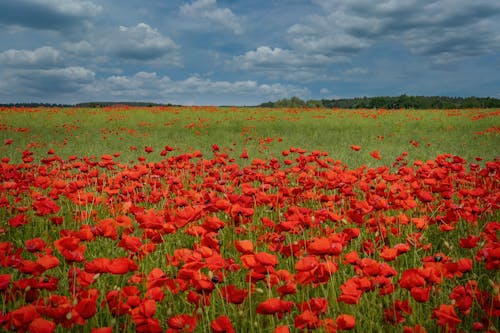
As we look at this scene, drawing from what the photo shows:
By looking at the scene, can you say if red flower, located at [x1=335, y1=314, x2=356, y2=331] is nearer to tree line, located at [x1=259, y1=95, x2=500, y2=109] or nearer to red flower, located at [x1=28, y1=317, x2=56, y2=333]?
red flower, located at [x1=28, y1=317, x2=56, y2=333]

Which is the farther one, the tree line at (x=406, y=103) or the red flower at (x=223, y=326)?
the tree line at (x=406, y=103)

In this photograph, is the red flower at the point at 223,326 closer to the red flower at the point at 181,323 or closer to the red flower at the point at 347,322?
the red flower at the point at 181,323

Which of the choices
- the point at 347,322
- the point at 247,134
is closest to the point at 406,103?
the point at 247,134

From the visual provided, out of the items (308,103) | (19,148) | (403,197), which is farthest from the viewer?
(308,103)

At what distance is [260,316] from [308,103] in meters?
46.4

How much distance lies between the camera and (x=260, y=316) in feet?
6.85

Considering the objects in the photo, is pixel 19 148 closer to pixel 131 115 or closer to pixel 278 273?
pixel 131 115

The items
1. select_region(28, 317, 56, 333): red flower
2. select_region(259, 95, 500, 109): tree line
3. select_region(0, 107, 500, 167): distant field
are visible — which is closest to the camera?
select_region(28, 317, 56, 333): red flower

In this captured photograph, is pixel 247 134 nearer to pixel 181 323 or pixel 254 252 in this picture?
pixel 254 252

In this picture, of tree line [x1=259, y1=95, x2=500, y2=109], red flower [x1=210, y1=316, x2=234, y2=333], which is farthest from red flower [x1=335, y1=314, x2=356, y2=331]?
tree line [x1=259, y1=95, x2=500, y2=109]

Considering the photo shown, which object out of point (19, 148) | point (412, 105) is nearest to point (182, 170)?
point (19, 148)

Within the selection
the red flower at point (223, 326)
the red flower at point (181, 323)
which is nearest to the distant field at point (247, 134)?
the red flower at point (181, 323)

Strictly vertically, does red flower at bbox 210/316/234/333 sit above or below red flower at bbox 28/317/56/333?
below

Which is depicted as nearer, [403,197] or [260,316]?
[260,316]
